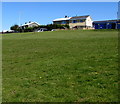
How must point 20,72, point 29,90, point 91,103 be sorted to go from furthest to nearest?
1. point 20,72
2. point 29,90
3. point 91,103

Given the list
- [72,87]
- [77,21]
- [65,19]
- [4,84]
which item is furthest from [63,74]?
[65,19]

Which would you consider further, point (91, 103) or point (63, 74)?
point (63, 74)

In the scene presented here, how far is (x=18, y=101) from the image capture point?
17.6 feet

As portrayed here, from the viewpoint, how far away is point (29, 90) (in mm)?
6176

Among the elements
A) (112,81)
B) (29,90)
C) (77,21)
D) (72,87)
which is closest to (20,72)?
(29,90)

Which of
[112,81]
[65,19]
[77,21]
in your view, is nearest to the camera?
[112,81]

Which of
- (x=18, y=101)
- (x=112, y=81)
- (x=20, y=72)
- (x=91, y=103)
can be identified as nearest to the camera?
(x=91, y=103)

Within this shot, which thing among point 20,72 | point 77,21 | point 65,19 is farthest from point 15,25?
point 20,72

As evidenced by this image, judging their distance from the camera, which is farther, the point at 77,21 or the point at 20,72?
the point at 77,21

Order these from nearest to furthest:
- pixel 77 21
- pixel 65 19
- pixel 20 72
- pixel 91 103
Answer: pixel 91 103, pixel 20 72, pixel 77 21, pixel 65 19

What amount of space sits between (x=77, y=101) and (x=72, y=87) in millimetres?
1085

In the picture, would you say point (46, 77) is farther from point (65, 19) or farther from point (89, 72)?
point (65, 19)

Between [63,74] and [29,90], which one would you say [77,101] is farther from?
[63,74]

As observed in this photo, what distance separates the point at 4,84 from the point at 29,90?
125cm
